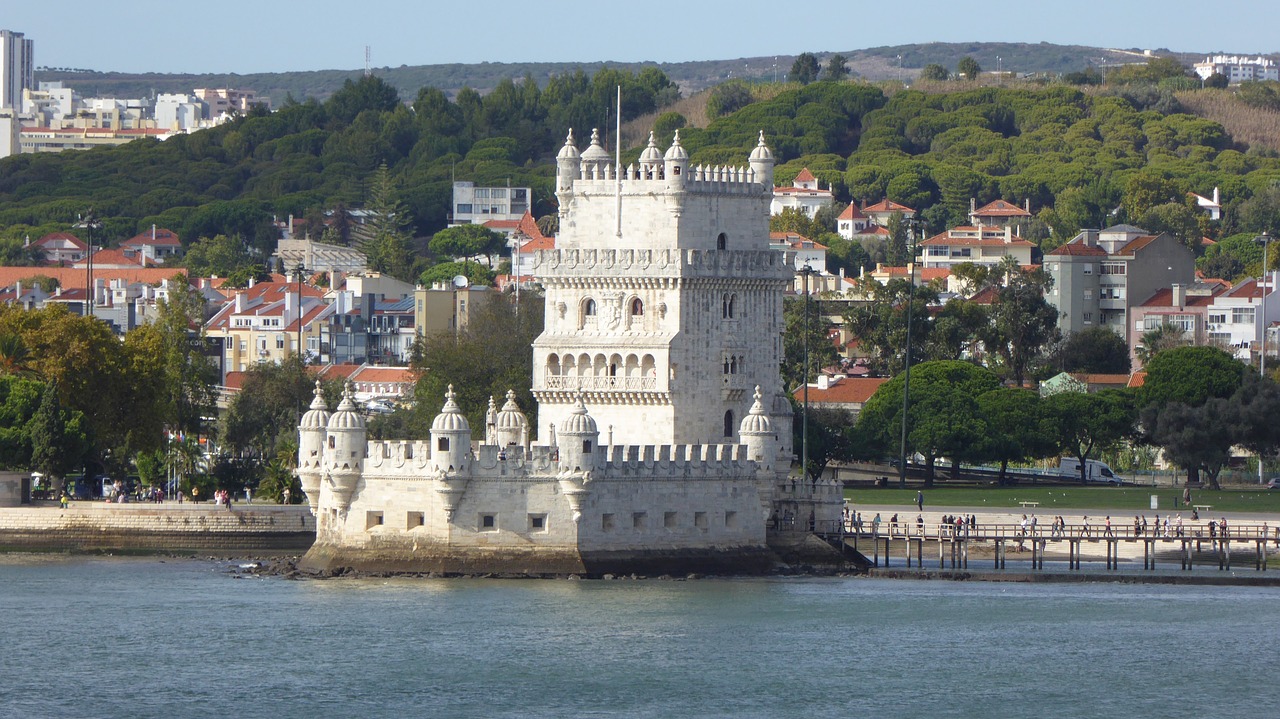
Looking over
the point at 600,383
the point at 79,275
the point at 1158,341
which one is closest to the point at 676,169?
the point at 600,383

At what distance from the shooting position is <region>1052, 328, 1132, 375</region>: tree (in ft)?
489

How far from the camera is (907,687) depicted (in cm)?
6494

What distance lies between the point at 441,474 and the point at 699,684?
1298cm

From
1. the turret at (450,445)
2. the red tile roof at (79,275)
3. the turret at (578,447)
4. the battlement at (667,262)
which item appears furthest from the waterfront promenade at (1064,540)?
the red tile roof at (79,275)

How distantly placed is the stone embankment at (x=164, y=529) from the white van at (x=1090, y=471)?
3776 cm

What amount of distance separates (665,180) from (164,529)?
18671 millimetres

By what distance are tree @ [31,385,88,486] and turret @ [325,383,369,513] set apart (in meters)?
19.0

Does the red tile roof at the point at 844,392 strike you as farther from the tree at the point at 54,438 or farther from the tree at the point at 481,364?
the tree at the point at 54,438

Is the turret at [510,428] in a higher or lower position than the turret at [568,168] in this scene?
lower

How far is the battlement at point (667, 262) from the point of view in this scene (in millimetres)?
81500

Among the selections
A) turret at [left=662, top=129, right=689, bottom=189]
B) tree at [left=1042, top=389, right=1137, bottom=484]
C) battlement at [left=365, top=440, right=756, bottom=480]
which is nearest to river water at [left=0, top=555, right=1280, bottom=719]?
battlement at [left=365, top=440, right=756, bottom=480]

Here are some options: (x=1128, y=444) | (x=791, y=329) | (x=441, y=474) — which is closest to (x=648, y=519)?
(x=441, y=474)

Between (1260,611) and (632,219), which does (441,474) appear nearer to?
(632,219)

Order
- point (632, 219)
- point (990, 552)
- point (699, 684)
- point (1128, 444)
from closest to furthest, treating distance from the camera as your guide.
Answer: point (699, 684)
point (632, 219)
point (990, 552)
point (1128, 444)
